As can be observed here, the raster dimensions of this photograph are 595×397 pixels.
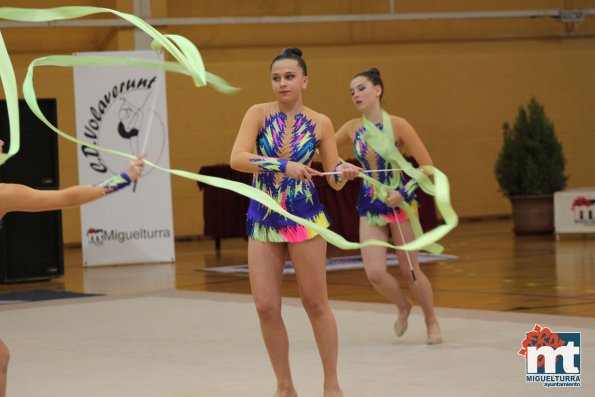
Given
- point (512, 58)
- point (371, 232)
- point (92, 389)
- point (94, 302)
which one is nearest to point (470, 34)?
point (512, 58)

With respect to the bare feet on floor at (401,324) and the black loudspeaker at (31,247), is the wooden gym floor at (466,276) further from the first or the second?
the bare feet on floor at (401,324)

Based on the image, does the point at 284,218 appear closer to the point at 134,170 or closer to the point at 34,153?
the point at 134,170

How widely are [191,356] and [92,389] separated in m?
1.04

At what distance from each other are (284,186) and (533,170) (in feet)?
33.1

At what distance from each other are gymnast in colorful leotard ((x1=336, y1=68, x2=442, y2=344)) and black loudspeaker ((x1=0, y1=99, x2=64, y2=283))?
5541 mm

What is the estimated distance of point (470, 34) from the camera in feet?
56.9

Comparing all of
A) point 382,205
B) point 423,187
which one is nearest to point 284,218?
point 423,187

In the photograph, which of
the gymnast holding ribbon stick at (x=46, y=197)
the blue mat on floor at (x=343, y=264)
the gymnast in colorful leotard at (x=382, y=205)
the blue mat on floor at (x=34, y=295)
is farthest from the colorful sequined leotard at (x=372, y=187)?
the blue mat on floor at (x=343, y=264)

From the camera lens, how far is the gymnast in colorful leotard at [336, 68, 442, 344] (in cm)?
661

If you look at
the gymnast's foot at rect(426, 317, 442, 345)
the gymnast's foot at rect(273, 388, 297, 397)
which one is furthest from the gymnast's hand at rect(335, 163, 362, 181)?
the gymnast's foot at rect(426, 317, 442, 345)

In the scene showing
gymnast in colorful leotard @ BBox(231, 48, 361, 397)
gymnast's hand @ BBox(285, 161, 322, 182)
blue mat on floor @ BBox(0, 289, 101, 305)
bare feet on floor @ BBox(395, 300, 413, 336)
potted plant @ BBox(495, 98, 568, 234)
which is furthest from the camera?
potted plant @ BBox(495, 98, 568, 234)

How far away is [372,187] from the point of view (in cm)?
671

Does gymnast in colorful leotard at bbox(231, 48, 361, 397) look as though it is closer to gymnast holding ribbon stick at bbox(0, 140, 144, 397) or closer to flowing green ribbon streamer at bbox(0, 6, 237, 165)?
flowing green ribbon streamer at bbox(0, 6, 237, 165)

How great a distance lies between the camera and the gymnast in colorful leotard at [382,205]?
260 inches
